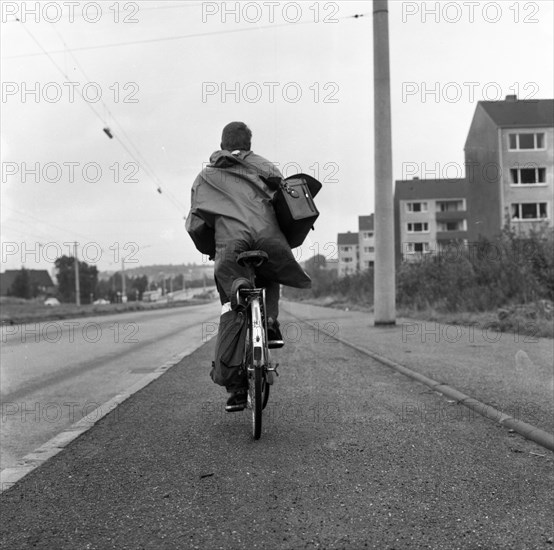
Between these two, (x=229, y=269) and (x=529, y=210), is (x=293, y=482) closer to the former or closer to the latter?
(x=229, y=269)

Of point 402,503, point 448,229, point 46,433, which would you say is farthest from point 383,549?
point 448,229

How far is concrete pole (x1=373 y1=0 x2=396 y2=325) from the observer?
1469 cm

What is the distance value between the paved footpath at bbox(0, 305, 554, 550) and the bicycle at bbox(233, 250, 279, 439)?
0.86ft

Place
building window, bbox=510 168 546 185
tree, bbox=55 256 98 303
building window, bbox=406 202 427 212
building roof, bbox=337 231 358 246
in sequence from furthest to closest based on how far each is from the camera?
building roof, bbox=337 231 358 246 → tree, bbox=55 256 98 303 → building window, bbox=406 202 427 212 → building window, bbox=510 168 546 185

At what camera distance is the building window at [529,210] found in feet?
140

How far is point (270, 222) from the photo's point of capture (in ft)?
14.1

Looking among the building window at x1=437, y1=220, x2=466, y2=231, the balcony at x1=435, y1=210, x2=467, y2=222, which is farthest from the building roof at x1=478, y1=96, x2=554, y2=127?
the building window at x1=437, y1=220, x2=466, y2=231

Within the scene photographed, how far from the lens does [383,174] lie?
1480 cm

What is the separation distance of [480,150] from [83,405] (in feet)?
154

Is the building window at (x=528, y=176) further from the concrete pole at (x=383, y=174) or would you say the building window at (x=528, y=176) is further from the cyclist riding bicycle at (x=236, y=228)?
the cyclist riding bicycle at (x=236, y=228)

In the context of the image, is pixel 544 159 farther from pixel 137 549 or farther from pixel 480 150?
pixel 137 549

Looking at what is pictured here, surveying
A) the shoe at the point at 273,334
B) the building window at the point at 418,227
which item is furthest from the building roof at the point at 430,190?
the shoe at the point at 273,334

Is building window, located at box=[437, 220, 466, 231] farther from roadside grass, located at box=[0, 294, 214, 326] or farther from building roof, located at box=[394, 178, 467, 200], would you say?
roadside grass, located at box=[0, 294, 214, 326]

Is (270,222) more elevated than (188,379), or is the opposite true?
(270,222)
